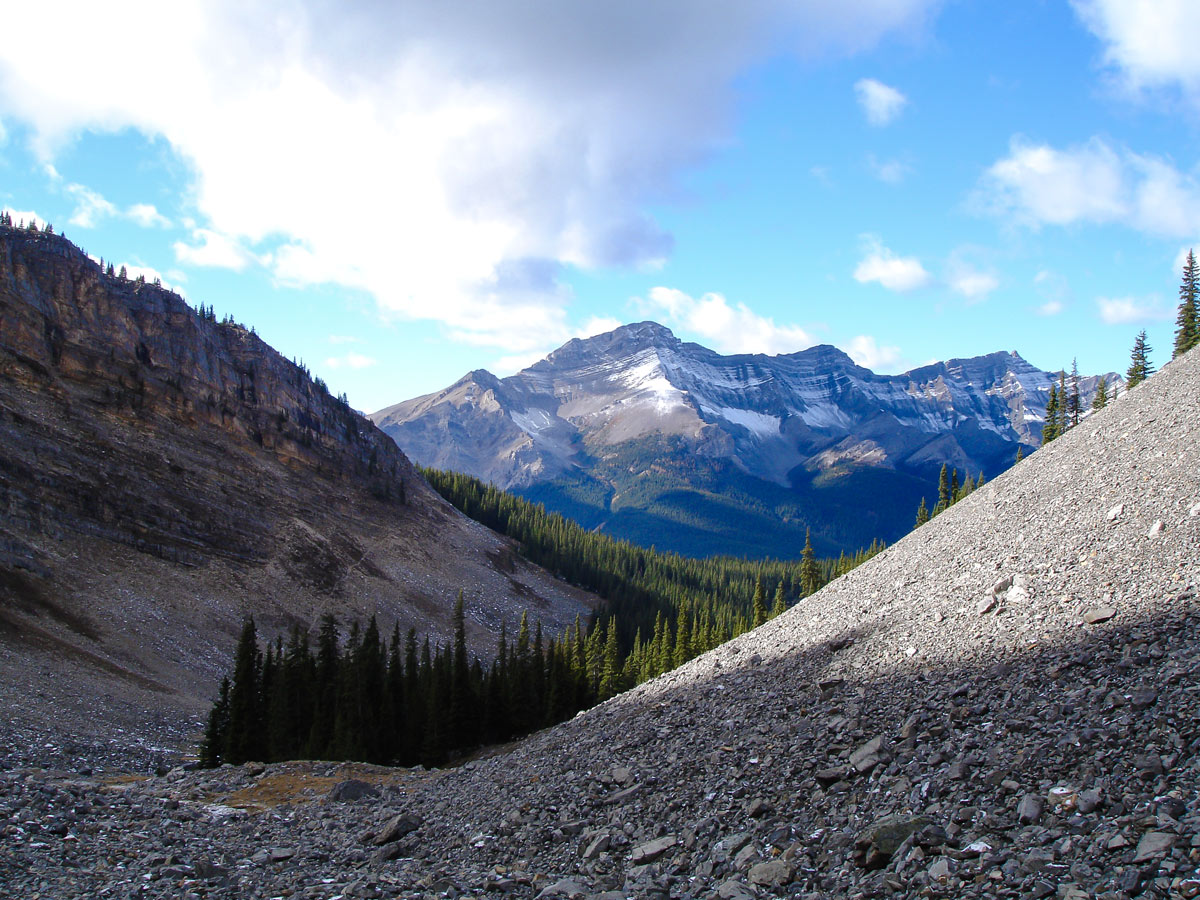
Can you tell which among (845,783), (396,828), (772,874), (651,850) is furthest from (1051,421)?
(396,828)

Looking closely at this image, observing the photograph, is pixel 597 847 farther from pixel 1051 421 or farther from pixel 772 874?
pixel 1051 421

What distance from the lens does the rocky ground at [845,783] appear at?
14305 millimetres

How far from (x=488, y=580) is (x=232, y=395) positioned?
56944 mm

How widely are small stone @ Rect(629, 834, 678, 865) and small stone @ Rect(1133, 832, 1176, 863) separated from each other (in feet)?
36.1

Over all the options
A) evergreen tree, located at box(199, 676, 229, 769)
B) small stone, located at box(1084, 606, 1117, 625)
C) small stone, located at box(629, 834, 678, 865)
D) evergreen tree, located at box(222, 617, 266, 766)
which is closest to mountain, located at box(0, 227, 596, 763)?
evergreen tree, located at box(199, 676, 229, 769)

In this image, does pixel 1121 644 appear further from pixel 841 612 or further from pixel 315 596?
pixel 315 596

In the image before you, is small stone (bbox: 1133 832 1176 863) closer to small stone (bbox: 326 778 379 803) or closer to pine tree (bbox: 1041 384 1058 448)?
small stone (bbox: 326 778 379 803)

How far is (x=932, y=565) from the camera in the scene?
39250 millimetres

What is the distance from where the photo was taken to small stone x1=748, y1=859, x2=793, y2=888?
15539 mm

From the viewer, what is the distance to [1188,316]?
69250mm

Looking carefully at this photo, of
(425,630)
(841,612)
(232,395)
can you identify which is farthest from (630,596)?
(841,612)

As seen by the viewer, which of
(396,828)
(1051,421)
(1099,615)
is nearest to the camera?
(1099,615)

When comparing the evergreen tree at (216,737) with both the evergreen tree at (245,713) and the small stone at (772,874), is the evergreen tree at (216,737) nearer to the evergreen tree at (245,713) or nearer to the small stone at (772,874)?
the evergreen tree at (245,713)

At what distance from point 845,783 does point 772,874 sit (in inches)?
168
